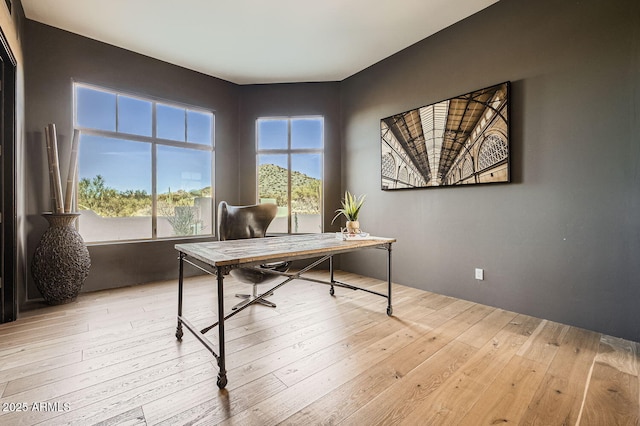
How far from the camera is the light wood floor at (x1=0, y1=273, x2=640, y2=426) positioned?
4.56 feet

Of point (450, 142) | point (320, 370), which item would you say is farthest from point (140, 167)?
point (450, 142)

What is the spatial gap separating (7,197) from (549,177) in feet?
16.0

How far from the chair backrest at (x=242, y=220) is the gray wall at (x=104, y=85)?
1.59 metres

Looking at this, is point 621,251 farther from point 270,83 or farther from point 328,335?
point 270,83

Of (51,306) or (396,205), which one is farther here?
(396,205)

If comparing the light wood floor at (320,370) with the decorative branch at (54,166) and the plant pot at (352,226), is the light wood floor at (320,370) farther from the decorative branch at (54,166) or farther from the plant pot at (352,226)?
the decorative branch at (54,166)

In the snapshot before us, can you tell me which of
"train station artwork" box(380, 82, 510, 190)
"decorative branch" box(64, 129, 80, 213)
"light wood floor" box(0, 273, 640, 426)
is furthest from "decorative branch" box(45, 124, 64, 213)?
"train station artwork" box(380, 82, 510, 190)

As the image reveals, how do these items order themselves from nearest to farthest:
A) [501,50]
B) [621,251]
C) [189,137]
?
[621,251], [501,50], [189,137]

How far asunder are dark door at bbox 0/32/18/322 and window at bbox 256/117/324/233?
283cm

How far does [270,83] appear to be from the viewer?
4.71 m

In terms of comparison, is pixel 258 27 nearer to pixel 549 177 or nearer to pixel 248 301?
pixel 248 301

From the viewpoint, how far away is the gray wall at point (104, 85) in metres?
3.13

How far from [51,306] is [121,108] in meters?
2.52

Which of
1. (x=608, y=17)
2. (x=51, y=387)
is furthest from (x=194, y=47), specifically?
(x=608, y=17)
